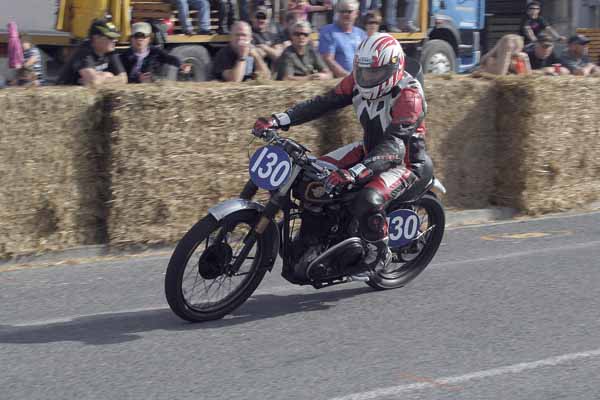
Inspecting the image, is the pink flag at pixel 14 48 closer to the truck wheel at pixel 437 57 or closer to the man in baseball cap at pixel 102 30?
the man in baseball cap at pixel 102 30

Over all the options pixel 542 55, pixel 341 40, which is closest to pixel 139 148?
pixel 341 40

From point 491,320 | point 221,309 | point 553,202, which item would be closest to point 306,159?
point 221,309

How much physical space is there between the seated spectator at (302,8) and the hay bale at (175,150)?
4915 millimetres

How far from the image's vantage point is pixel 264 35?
501 inches

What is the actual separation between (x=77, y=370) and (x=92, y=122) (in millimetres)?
3411

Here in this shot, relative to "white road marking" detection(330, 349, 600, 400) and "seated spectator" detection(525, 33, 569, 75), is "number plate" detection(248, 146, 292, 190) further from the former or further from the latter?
"seated spectator" detection(525, 33, 569, 75)

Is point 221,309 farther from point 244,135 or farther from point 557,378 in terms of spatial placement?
point 244,135

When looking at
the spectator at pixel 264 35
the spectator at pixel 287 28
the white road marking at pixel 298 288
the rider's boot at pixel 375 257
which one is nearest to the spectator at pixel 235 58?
the spectator at pixel 264 35

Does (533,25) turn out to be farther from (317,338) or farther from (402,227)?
(317,338)

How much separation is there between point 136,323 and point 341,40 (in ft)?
19.8

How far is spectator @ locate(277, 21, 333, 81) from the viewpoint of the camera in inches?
415

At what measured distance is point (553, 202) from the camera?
10422 millimetres

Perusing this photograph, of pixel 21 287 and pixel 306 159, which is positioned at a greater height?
pixel 306 159

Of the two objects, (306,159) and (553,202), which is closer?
(306,159)
